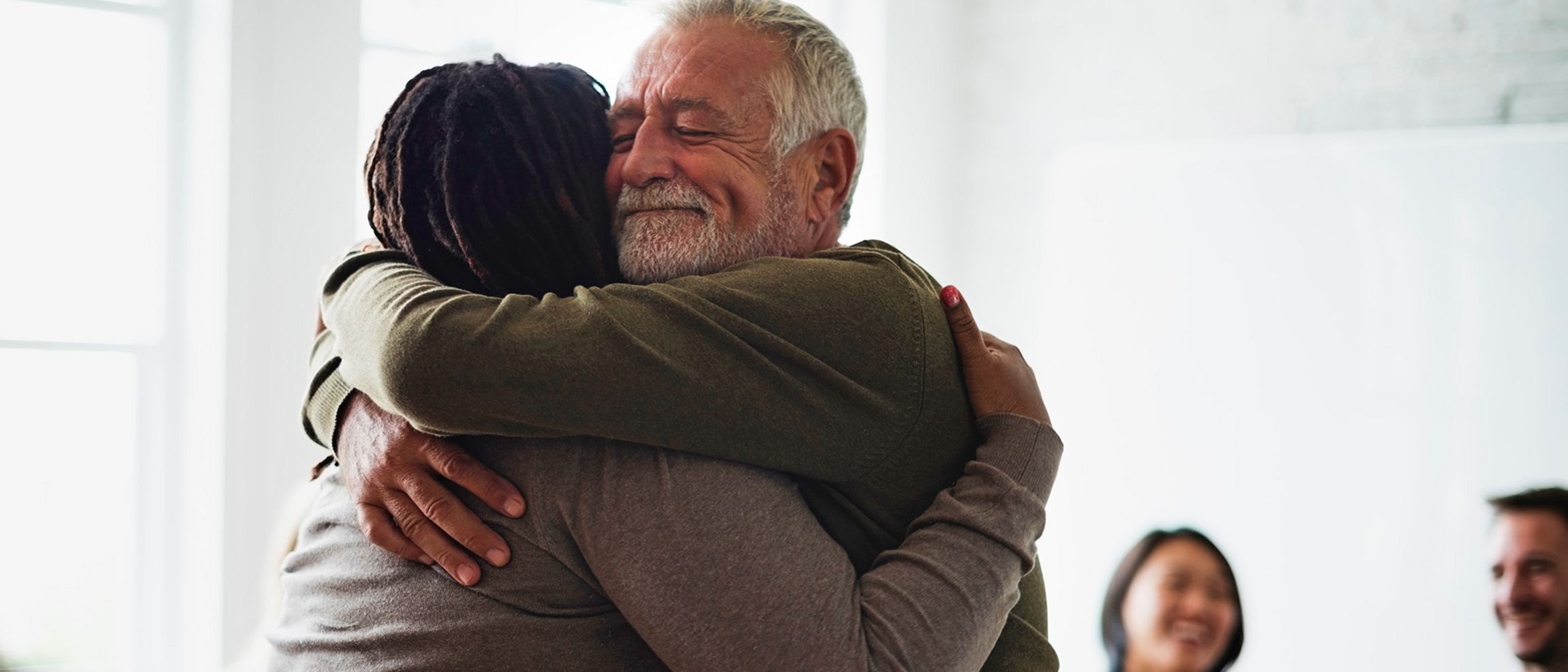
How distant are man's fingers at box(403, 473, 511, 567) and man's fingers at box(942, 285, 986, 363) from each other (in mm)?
499

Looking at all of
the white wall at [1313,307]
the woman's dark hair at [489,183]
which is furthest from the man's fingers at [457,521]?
the white wall at [1313,307]

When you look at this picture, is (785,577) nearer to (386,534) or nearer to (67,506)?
(386,534)

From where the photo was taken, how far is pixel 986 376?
4.25ft

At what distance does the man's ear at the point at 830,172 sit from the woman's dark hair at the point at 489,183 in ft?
1.03

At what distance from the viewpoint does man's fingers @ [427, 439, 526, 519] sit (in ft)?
3.66

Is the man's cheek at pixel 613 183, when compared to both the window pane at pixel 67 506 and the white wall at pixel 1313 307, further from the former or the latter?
the white wall at pixel 1313 307

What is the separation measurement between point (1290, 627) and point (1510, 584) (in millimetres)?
594

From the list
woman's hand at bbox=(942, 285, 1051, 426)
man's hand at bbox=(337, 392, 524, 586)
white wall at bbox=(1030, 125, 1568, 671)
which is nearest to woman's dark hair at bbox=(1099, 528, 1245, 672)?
white wall at bbox=(1030, 125, 1568, 671)

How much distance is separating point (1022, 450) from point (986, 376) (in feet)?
0.30

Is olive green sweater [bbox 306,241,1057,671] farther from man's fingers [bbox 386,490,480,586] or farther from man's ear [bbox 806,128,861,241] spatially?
man's ear [bbox 806,128,861,241]

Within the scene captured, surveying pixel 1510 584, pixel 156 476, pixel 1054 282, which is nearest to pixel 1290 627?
pixel 1510 584

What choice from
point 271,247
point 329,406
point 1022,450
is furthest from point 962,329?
point 271,247

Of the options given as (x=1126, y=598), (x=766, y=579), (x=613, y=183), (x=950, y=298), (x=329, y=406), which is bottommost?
(x=1126, y=598)

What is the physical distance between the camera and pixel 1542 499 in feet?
11.4
